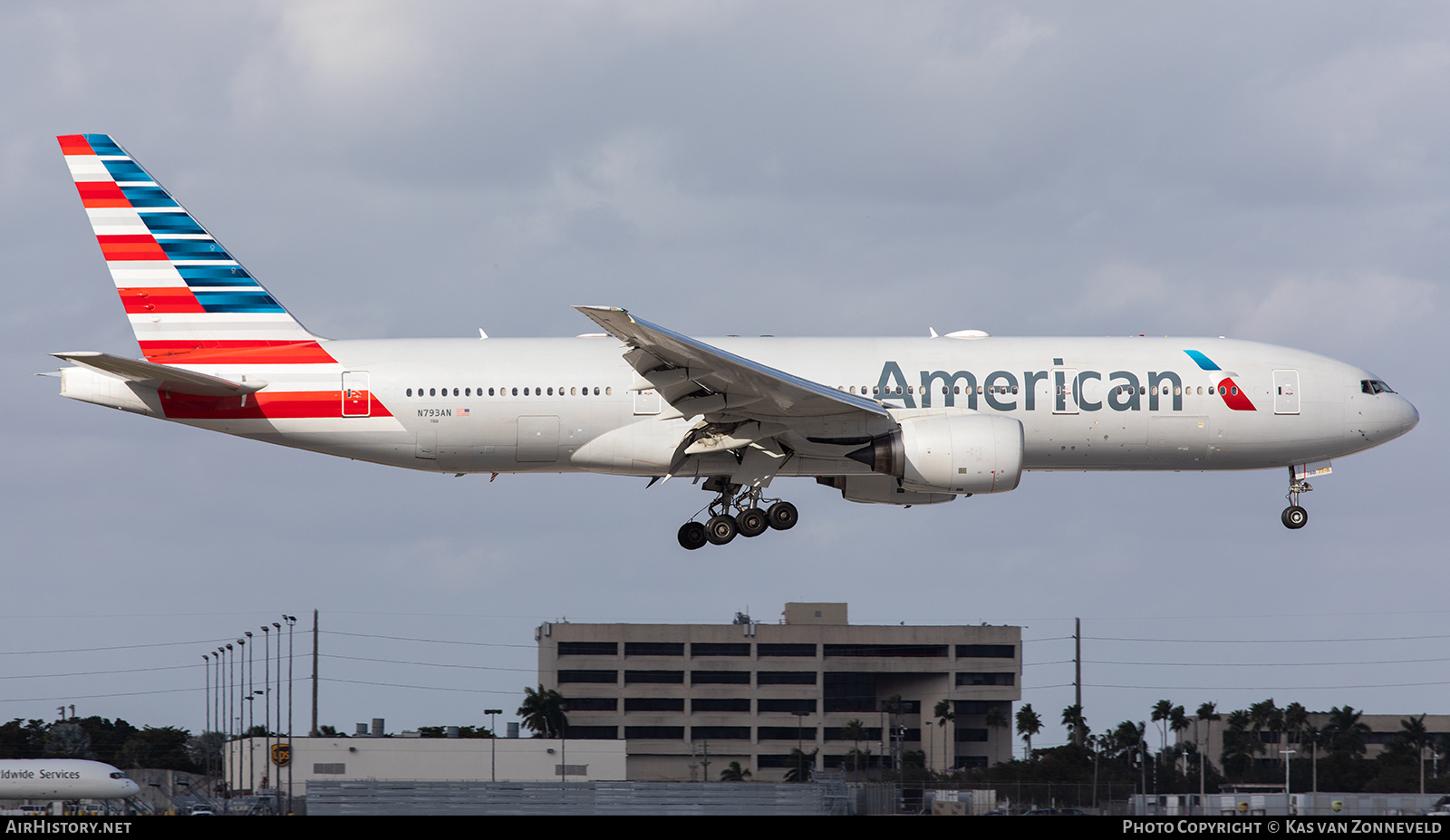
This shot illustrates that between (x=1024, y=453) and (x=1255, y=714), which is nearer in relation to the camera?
(x=1024, y=453)

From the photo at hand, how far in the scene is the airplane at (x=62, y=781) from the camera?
2135 inches

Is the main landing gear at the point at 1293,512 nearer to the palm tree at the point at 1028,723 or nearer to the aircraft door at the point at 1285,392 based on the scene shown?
the aircraft door at the point at 1285,392

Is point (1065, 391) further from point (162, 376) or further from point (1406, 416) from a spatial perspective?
point (162, 376)

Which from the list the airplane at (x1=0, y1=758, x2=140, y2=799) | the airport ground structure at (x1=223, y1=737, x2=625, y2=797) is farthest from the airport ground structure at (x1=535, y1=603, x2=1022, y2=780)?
the airplane at (x1=0, y1=758, x2=140, y2=799)

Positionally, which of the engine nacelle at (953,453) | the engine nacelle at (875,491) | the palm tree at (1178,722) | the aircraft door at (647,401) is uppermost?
the aircraft door at (647,401)

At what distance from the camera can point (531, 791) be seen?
1328 inches

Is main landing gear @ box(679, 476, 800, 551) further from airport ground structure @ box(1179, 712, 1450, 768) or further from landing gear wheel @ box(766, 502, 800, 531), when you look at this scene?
airport ground structure @ box(1179, 712, 1450, 768)

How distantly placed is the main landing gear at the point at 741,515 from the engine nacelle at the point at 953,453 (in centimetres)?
310

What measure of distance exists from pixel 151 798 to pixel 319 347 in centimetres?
3080

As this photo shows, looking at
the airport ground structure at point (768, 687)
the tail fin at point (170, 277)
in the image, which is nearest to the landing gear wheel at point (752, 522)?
the tail fin at point (170, 277)

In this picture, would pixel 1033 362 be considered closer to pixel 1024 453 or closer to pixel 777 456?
pixel 1024 453

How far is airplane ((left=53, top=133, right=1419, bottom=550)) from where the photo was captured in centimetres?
3092

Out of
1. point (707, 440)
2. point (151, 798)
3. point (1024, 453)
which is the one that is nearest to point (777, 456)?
point (707, 440)

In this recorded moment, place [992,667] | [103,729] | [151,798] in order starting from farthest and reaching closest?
1. [992,667]
2. [103,729]
3. [151,798]
